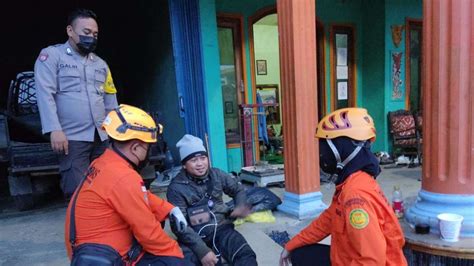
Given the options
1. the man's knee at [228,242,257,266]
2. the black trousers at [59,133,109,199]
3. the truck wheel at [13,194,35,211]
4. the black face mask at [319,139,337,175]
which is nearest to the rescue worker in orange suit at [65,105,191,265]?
the man's knee at [228,242,257,266]

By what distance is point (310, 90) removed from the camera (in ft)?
12.6

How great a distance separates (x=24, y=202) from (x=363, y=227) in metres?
4.61

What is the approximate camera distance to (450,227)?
2.33m

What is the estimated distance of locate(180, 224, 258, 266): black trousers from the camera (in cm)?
246

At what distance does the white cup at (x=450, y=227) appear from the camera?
7.62ft

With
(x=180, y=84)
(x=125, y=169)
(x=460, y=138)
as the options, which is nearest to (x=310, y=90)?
(x=460, y=138)

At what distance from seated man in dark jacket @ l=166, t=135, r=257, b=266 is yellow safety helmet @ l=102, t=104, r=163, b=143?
2.61 ft

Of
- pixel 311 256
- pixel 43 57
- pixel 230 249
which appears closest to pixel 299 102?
pixel 230 249

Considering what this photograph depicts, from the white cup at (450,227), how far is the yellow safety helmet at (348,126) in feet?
3.52

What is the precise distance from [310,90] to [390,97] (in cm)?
406

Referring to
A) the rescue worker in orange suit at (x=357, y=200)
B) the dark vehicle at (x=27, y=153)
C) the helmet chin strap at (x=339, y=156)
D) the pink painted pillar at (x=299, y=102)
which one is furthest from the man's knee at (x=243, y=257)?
the dark vehicle at (x=27, y=153)

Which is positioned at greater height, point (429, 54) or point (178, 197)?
point (429, 54)

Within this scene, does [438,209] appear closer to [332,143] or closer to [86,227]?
[332,143]

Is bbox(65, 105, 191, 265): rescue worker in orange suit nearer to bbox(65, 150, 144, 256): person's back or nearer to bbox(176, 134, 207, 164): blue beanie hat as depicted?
bbox(65, 150, 144, 256): person's back
